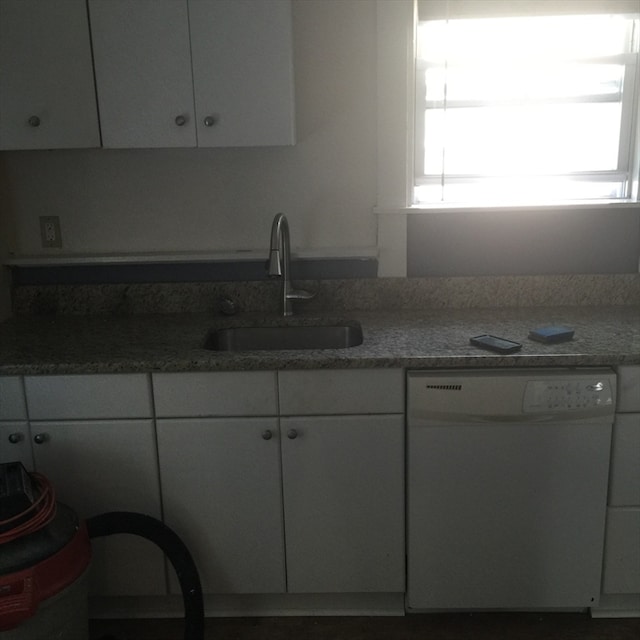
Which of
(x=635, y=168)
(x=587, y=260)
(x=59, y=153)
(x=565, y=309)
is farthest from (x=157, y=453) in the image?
(x=635, y=168)

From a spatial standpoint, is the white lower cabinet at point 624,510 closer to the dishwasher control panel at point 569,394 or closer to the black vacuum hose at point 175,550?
the dishwasher control panel at point 569,394

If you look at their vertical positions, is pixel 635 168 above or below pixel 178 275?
above

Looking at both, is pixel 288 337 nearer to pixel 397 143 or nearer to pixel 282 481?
pixel 282 481

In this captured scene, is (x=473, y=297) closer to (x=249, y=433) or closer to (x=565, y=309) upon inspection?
(x=565, y=309)

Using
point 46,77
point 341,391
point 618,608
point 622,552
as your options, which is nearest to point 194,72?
point 46,77

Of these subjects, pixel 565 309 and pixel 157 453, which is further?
pixel 565 309

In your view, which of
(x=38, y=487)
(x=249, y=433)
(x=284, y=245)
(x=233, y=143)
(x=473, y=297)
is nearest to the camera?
(x=38, y=487)

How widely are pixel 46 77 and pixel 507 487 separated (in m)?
1.90

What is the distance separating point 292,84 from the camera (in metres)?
2.11

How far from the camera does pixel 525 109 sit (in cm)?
237

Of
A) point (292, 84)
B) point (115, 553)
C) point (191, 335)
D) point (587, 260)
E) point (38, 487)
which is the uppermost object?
point (292, 84)

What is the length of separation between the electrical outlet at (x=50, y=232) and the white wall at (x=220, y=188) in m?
0.02

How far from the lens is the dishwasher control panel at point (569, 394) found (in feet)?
6.18

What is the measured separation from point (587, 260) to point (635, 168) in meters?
0.36
